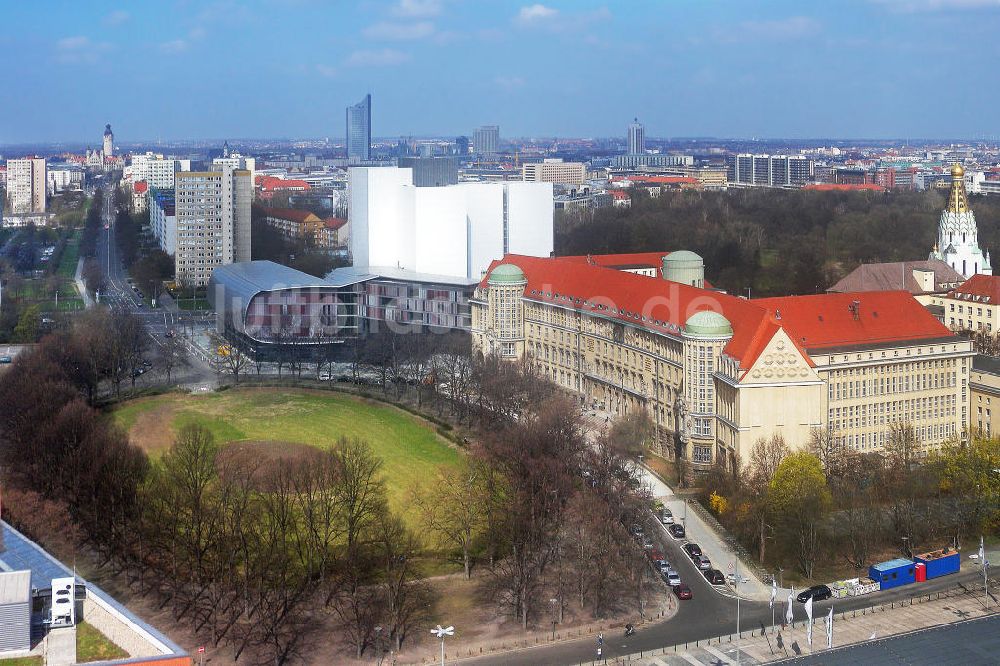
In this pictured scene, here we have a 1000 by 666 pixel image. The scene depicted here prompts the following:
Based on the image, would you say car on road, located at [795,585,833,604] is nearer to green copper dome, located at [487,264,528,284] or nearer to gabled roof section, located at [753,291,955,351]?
gabled roof section, located at [753,291,955,351]

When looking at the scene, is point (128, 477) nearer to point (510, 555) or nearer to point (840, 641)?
point (510, 555)

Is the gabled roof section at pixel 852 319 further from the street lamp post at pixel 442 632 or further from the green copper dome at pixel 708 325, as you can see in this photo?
the street lamp post at pixel 442 632

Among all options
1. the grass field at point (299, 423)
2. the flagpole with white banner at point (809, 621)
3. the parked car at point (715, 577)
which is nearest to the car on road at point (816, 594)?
the flagpole with white banner at point (809, 621)

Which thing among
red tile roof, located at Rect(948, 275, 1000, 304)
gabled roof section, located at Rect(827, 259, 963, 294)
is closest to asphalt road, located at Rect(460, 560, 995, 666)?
red tile roof, located at Rect(948, 275, 1000, 304)

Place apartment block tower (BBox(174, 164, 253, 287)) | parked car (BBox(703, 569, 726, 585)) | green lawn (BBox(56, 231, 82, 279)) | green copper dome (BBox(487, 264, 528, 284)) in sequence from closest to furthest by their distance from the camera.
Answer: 1. parked car (BBox(703, 569, 726, 585))
2. green copper dome (BBox(487, 264, 528, 284))
3. apartment block tower (BBox(174, 164, 253, 287))
4. green lawn (BBox(56, 231, 82, 279))

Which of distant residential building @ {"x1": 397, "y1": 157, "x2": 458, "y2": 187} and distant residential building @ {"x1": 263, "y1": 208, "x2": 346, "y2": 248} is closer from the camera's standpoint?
distant residential building @ {"x1": 397, "y1": 157, "x2": 458, "y2": 187}

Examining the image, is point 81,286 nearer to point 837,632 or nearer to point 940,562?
point 940,562
